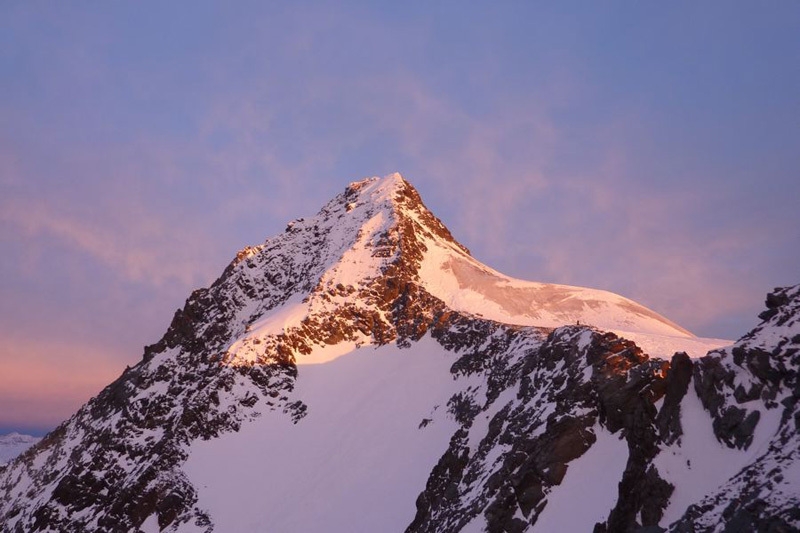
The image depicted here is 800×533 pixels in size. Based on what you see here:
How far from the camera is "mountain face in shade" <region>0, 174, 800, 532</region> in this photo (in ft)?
128

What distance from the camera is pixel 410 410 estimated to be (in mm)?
78938

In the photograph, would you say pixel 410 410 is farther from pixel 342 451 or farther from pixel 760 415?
pixel 760 415

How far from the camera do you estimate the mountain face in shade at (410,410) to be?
128 feet

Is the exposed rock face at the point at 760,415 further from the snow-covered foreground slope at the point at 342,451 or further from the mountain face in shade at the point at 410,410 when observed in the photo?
the snow-covered foreground slope at the point at 342,451

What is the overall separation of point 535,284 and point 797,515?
3209 inches

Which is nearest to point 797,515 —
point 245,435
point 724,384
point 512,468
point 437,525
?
point 724,384

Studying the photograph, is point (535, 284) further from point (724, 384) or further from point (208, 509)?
point (724, 384)

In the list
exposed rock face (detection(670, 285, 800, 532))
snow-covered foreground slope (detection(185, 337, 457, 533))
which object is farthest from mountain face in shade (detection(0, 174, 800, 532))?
snow-covered foreground slope (detection(185, 337, 457, 533))

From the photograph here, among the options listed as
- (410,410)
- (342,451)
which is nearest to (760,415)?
(410,410)

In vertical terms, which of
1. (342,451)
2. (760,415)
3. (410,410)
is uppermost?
(410,410)

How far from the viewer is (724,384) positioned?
3975cm

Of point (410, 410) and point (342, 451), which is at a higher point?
point (410, 410)

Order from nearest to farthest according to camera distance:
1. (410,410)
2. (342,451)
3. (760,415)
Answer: (760,415) < (342,451) < (410,410)

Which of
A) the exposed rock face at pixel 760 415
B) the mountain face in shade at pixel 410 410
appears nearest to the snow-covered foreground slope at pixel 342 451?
the mountain face in shade at pixel 410 410
